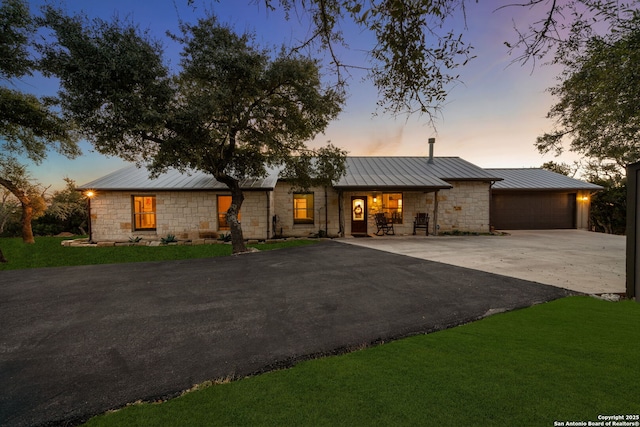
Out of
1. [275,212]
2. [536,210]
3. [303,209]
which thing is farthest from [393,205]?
[536,210]

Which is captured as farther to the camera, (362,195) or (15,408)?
(362,195)

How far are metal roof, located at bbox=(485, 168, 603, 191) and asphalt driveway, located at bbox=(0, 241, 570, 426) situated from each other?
1308 centimetres

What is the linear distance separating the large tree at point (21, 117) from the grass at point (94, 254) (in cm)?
343

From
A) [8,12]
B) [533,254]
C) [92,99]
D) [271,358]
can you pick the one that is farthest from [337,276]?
[8,12]

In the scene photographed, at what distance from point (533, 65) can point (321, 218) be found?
37.1 feet

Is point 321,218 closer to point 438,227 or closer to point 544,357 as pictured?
point 438,227

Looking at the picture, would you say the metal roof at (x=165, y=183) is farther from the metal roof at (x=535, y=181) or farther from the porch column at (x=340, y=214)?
the metal roof at (x=535, y=181)

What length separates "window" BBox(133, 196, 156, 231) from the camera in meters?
12.9

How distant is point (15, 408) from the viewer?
212 centimetres

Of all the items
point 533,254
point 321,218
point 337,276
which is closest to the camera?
point 337,276

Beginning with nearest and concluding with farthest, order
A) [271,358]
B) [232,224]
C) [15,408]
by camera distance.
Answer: [15,408]
[271,358]
[232,224]

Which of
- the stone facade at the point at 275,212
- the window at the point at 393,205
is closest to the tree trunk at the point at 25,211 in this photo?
the stone facade at the point at 275,212

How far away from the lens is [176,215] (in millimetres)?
12742

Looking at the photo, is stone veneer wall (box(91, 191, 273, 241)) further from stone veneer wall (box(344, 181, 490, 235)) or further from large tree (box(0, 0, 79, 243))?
stone veneer wall (box(344, 181, 490, 235))
